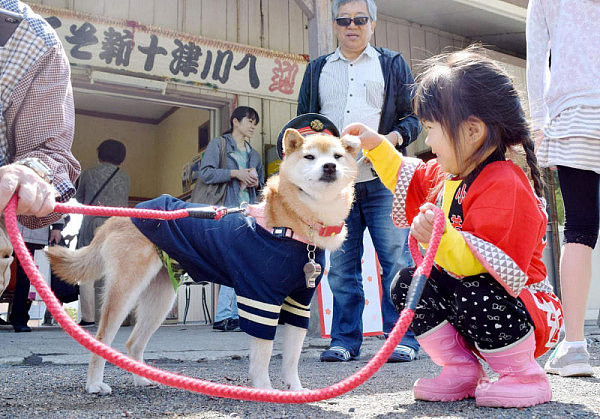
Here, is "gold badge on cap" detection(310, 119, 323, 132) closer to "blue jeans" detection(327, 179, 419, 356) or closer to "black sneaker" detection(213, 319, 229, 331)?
"blue jeans" detection(327, 179, 419, 356)

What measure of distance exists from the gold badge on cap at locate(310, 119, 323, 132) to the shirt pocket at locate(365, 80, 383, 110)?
0.69 metres

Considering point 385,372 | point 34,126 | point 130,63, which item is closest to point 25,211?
point 34,126

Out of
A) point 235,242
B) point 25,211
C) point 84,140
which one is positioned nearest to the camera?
point 25,211

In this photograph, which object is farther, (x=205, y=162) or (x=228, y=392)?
(x=205, y=162)

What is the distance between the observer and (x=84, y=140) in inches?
422

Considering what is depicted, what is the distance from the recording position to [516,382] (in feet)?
5.71

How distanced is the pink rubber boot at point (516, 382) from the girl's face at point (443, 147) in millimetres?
607

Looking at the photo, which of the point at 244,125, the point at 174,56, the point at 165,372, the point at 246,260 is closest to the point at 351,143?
the point at 246,260


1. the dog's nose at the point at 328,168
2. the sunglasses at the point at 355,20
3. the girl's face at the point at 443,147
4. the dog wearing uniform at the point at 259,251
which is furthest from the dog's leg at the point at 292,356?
the sunglasses at the point at 355,20

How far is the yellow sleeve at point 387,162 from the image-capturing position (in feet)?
7.49

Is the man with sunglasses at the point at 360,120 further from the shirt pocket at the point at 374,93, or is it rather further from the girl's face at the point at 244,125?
the girl's face at the point at 244,125

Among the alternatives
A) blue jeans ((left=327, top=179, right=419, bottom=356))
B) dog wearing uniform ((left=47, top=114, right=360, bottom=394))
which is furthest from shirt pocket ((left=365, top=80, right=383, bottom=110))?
dog wearing uniform ((left=47, top=114, right=360, bottom=394))

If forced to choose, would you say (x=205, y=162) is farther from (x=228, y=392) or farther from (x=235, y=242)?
(x=228, y=392)

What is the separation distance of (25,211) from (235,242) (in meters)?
0.95
